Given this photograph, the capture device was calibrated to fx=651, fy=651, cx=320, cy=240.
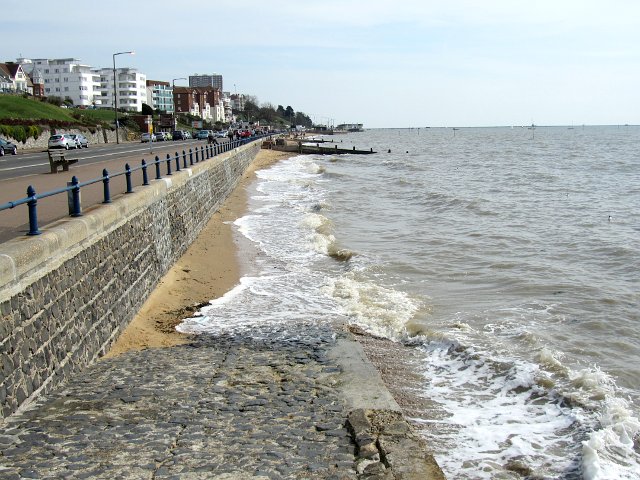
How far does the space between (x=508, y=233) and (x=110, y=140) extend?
187 ft

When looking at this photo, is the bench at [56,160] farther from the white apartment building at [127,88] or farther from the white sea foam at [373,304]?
the white apartment building at [127,88]

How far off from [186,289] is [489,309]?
547 cm

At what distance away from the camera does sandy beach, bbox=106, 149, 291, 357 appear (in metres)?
9.07

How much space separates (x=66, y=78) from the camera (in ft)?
457

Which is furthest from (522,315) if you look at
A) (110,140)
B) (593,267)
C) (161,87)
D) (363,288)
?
(161,87)

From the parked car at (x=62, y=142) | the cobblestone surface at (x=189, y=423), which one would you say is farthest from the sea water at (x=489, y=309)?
the parked car at (x=62, y=142)

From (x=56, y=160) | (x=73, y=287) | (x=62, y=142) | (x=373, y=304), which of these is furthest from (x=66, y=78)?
(x=73, y=287)

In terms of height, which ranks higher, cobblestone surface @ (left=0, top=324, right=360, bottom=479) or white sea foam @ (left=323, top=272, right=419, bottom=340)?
cobblestone surface @ (left=0, top=324, right=360, bottom=479)

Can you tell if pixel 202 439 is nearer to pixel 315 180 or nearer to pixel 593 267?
pixel 593 267

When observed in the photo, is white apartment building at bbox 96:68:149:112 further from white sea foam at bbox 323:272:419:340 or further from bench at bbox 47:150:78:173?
white sea foam at bbox 323:272:419:340

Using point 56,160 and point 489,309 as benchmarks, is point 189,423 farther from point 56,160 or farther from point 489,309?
point 56,160

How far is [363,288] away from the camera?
12.3m

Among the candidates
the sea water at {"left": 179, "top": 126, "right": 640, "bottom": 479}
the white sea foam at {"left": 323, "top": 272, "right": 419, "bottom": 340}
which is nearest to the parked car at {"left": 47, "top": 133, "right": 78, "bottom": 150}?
the sea water at {"left": 179, "top": 126, "right": 640, "bottom": 479}

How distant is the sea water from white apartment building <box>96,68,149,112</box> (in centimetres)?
13125
